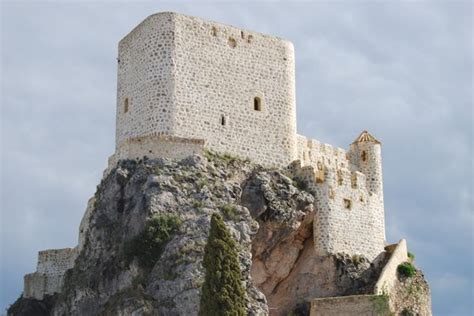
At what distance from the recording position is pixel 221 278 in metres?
37.2

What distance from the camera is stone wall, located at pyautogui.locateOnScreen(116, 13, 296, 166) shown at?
154 feet

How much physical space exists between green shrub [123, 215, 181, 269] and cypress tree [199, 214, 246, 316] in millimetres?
4008

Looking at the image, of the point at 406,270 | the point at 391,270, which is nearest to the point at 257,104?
the point at 391,270

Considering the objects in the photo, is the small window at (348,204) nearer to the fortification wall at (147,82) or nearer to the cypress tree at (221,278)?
the fortification wall at (147,82)

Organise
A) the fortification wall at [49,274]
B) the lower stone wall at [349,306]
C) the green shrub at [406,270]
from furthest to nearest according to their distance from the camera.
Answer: the fortification wall at [49,274] < the green shrub at [406,270] < the lower stone wall at [349,306]

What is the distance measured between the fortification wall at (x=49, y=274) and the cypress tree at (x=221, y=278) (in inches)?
600

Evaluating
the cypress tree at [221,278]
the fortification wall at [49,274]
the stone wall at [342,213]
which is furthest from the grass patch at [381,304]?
the fortification wall at [49,274]

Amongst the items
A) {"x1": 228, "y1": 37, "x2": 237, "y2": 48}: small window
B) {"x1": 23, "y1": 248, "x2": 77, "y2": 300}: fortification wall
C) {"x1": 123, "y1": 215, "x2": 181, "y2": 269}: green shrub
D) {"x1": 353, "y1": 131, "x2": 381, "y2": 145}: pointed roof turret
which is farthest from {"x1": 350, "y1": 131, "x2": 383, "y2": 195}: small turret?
{"x1": 23, "y1": 248, "x2": 77, "y2": 300}: fortification wall

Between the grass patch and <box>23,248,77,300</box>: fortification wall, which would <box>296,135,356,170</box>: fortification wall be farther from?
<box>23,248,77,300</box>: fortification wall

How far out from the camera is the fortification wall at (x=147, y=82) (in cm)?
4678

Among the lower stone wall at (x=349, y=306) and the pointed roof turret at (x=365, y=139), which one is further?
the pointed roof turret at (x=365, y=139)

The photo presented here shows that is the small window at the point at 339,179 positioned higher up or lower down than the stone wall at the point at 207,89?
lower down

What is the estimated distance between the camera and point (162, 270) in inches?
1609

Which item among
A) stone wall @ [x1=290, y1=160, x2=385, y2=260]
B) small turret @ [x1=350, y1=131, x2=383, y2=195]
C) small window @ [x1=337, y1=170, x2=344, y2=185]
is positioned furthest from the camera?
small turret @ [x1=350, y1=131, x2=383, y2=195]
